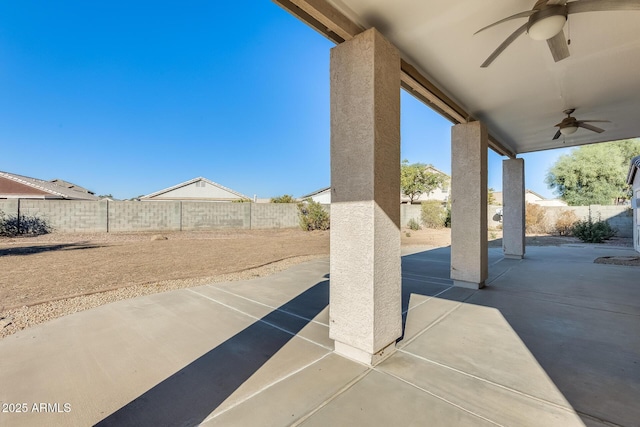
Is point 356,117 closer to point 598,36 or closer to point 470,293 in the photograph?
point 598,36

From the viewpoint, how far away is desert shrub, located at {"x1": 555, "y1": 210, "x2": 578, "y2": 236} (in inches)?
539

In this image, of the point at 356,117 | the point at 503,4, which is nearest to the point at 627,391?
the point at 356,117

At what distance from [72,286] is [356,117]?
5.61 m

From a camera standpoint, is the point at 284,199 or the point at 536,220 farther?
the point at 284,199

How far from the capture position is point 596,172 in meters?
18.8

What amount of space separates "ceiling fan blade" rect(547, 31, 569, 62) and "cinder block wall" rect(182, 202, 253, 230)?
16.4m

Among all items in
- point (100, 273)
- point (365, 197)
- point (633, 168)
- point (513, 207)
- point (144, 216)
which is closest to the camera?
point (365, 197)

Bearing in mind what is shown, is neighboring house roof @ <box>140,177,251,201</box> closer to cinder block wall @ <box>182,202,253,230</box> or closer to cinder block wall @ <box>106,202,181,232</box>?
cinder block wall @ <box>182,202,253,230</box>

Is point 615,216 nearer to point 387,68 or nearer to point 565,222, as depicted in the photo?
point 565,222

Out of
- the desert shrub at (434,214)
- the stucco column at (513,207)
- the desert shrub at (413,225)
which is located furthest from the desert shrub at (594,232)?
the desert shrub at (413,225)

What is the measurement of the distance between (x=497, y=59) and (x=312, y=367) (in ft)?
12.2

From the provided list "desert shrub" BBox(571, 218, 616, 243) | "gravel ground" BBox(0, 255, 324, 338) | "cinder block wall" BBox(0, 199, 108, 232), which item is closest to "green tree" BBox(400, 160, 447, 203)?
"desert shrub" BBox(571, 218, 616, 243)

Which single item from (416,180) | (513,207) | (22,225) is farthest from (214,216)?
(416,180)

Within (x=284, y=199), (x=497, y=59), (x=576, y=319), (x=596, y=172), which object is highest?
(x=596, y=172)
